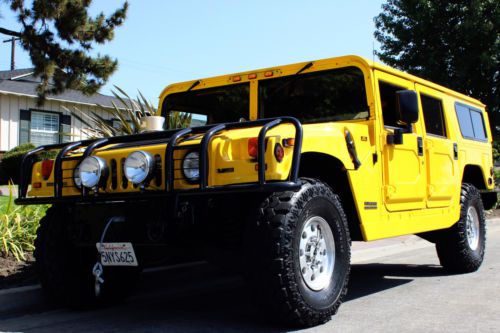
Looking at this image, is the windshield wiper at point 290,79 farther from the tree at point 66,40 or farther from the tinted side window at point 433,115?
the tree at point 66,40

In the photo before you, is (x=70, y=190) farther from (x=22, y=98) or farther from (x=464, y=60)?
(x=22, y=98)

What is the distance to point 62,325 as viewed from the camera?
4.58 meters

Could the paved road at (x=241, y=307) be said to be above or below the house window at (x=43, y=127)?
below

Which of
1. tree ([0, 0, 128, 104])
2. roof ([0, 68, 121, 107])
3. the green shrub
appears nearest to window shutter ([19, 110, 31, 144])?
roof ([0, 68, 121, 107])

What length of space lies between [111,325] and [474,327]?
2.73m

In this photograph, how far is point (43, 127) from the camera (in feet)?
71.3

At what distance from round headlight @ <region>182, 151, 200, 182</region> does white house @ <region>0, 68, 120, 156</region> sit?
53.9 feet

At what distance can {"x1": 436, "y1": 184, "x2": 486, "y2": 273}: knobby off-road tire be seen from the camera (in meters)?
6.71

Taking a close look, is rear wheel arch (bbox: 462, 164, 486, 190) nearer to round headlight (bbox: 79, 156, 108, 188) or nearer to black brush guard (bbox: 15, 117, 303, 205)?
black brush guard (bbox: 15, 117, 303, 205)

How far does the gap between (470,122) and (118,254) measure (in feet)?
16.6

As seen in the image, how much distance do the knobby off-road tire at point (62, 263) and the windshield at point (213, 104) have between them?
1.88 meters

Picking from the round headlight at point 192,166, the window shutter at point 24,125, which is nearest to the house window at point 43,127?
the window shutter at point 24,125

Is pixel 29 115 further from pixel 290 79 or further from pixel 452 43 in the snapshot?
pixel 290 79

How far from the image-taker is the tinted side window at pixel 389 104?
18.1ft
